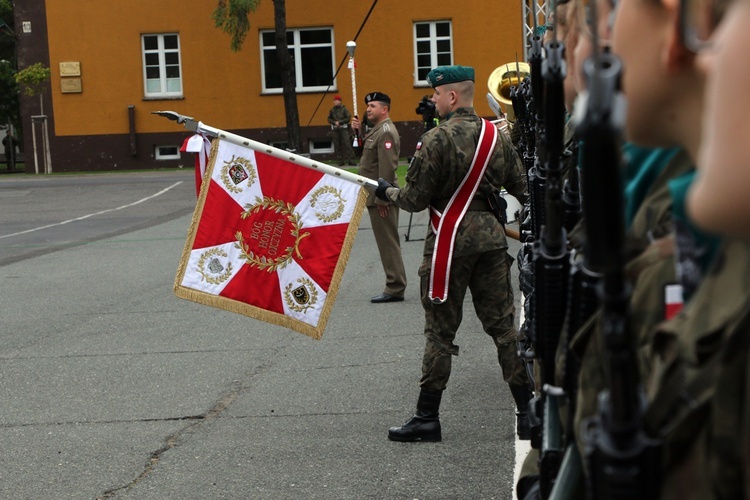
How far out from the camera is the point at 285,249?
5953mm

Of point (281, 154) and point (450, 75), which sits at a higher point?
point (450, 75)

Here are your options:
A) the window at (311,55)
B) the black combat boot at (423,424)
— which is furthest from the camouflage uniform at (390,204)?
the window at (311,55)

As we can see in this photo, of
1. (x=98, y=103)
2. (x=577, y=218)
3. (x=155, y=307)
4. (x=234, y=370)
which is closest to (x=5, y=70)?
(x=98, y=103)

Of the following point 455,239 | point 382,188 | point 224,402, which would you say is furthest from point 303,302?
point 224,402

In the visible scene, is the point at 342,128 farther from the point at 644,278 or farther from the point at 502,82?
the point at 644,278

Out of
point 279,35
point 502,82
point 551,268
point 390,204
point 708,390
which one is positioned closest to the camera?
point 708,390

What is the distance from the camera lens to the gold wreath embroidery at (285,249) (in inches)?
233

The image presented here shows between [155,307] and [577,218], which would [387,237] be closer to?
[155,307]

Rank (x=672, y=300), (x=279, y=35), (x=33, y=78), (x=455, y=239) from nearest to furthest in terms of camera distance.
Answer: (x=672, y=300) < (x=455, y=239) < (x=279, y=35) < (x=33, y=78)

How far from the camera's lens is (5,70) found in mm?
41969

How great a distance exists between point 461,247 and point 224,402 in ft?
5.54

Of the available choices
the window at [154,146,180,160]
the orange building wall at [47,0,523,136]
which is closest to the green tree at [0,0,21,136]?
the orange building wall at [47,0,523,136]

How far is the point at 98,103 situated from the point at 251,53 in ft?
16.8

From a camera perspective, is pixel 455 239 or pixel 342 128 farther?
pixel 342 128
